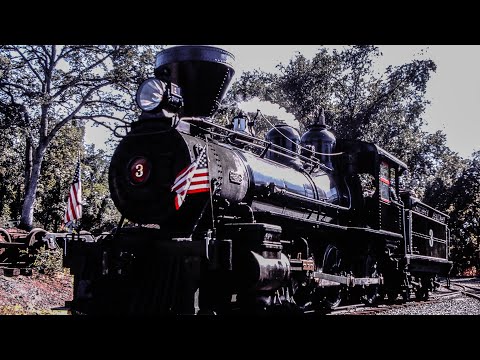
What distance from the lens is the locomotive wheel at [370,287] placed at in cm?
972

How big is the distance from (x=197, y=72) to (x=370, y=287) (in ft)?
20.3

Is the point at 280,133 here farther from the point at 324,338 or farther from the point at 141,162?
the point at 324,338

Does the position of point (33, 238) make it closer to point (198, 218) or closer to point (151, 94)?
point (151, 94)

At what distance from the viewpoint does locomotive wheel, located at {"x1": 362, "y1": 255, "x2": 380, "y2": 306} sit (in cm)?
972

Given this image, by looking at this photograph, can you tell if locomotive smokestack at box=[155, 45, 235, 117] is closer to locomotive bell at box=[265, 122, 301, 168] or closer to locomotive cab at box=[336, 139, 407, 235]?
locomotive bell at box=[265, 122, 301, 168]

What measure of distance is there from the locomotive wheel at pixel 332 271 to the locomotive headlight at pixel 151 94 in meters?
4.29

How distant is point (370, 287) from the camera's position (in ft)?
33.8

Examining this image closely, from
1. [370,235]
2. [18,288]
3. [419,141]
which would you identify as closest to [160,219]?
[370,235]

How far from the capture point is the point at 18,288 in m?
10.6

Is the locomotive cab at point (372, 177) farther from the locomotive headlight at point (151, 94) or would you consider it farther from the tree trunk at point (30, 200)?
the tree trunk at point (30, 200)

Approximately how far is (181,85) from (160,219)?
6.90 ft

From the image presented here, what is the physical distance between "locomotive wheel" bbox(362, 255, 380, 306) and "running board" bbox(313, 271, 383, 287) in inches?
6.2

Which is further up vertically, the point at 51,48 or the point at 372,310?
the point at 51,48

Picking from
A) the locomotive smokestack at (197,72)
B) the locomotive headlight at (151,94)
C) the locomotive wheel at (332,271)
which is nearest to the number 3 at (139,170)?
the locomotive headlight at (151,94)
